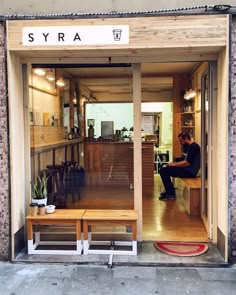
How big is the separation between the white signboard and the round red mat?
2.18 m

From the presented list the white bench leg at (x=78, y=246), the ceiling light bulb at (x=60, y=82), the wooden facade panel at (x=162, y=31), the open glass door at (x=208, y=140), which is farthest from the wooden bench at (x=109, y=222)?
the ceiling light bulb at (x=60, y=82)

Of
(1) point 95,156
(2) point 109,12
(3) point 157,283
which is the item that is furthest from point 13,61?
(3) point 157,283

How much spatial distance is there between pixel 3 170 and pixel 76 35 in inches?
59.4

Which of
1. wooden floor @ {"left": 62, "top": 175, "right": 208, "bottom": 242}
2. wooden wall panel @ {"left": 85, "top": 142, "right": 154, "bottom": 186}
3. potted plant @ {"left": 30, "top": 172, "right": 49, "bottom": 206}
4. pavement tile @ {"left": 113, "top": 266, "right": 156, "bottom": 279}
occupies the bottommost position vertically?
pavement tile @ {"left": 113, "top": 266, "right": 156, "bottom": 279}

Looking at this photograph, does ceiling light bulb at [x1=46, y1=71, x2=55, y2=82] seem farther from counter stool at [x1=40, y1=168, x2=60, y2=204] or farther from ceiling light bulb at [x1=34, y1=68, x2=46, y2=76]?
counter stool at [x1=40, y1=168, x2=60, y2=204]

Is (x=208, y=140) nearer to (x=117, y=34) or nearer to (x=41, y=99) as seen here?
(x=117, y=34)

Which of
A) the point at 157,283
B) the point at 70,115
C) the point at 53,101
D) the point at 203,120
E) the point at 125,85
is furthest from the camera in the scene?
the point at 53,101

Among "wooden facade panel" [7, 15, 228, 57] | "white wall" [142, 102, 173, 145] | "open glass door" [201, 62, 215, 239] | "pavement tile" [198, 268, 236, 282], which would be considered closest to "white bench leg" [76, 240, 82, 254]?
"pavement tile" [198, 268, 236, 282]

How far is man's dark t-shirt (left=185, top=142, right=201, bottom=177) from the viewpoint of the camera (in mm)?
6195

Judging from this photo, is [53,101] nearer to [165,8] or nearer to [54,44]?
[54,44]

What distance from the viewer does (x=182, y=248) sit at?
12.9ft

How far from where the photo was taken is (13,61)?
3643 millimetres

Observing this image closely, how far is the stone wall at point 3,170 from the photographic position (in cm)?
357

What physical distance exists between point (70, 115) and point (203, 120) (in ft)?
6.14
